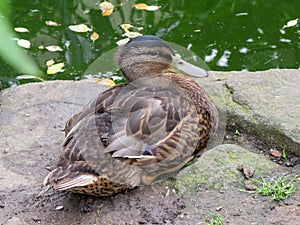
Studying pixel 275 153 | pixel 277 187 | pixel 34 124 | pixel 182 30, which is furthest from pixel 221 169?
pixel 182 30

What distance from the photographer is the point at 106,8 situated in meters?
6.91

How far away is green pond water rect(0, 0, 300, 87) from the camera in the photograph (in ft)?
19.1

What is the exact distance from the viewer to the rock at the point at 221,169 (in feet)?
10.1

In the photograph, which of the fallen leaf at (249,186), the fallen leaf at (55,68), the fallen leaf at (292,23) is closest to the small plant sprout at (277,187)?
the fallen leaf at (249,186)

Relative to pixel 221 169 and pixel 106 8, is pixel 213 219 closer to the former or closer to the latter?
pixel 221 169

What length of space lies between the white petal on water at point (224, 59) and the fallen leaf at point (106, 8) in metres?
1.82

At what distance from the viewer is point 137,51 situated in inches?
142

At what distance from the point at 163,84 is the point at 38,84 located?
4.93 feet

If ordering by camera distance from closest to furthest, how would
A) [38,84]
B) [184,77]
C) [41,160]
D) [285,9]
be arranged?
[41,160] < [184,77] < [38,84] < [285,9]

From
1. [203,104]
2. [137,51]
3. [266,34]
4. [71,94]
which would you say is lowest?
[266,34]

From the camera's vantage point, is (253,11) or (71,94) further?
(253,11)

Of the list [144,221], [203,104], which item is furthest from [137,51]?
[144,221]

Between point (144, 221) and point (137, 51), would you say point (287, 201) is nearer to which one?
point (144, 221)

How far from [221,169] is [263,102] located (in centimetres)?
92
